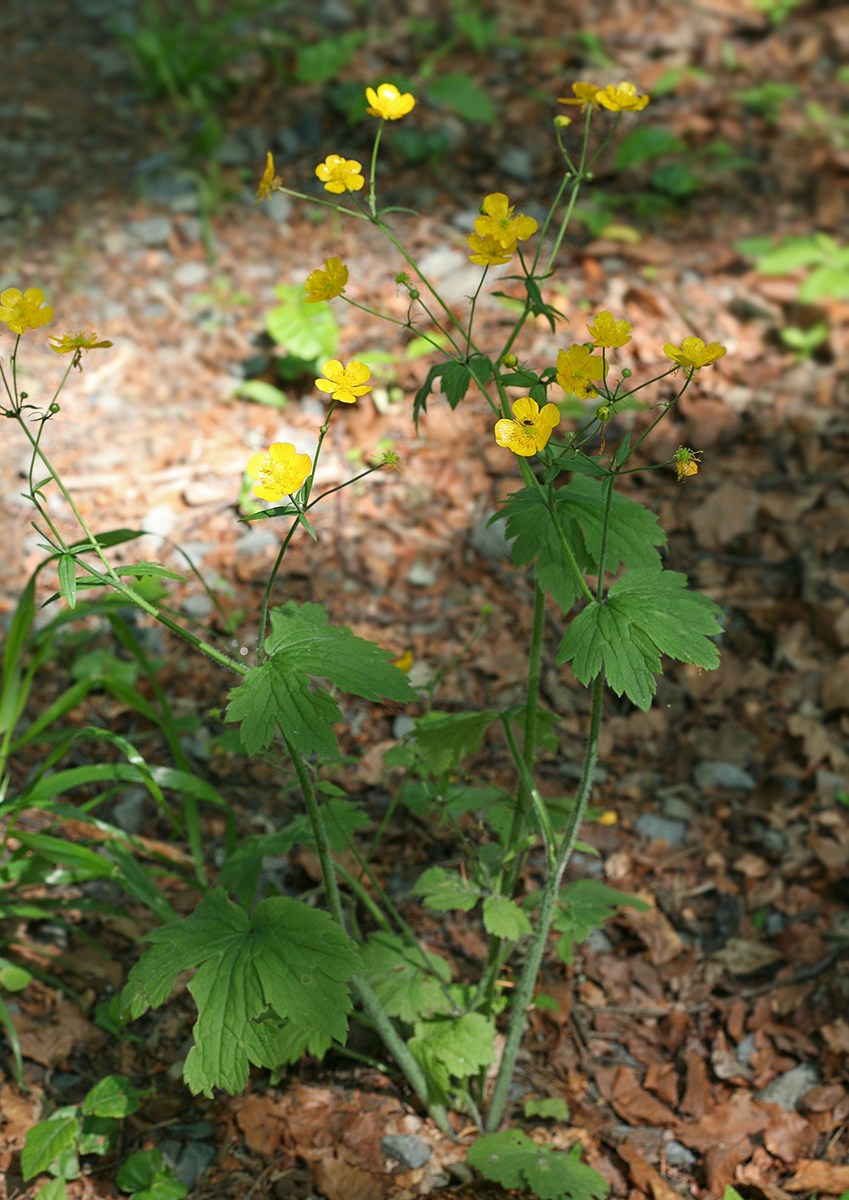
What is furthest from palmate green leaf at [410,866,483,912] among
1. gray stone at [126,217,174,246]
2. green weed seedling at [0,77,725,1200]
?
gray stone at [126,217,174,246]

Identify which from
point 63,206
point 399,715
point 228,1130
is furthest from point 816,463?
point 63,206

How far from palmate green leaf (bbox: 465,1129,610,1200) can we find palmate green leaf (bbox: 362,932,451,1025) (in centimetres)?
26

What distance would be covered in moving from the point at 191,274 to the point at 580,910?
136 inches

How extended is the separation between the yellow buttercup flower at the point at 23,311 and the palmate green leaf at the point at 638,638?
3.05 feet

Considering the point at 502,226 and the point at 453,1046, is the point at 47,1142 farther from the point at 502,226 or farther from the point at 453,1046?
the point at 502,226

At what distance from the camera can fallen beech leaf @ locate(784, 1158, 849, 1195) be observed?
6.12 feet

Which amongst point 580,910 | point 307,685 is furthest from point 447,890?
point 307,685

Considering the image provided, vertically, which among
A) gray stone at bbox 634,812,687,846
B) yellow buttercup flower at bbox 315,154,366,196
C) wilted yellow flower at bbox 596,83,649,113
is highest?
wilted yellow flower at bbox 596,83,649,113

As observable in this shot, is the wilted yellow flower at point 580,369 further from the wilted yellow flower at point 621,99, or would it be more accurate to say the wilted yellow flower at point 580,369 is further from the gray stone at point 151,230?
the gray stone at point 151,230

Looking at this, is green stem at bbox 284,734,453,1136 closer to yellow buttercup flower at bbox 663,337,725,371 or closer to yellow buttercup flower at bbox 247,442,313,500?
yellow buttercup flower at bbox 247,442,313,500

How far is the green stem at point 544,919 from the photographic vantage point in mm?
1509

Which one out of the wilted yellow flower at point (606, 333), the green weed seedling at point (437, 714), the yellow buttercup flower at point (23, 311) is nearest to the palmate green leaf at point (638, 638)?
the green weed seedling at point (437, 714)

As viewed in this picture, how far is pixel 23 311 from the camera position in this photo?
148cm

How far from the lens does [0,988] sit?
2127 mm
